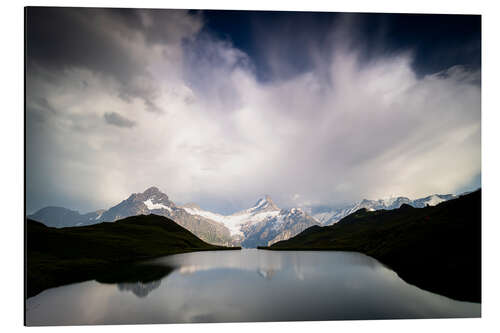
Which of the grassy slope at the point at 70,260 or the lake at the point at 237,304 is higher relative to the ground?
the lake at the point at 237,304

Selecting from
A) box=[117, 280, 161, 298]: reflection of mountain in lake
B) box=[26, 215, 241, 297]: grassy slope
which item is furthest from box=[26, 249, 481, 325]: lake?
box=[26, 215, 241, 297]: grassy slope

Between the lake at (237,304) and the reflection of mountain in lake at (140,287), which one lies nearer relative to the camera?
the lake at (237,304)

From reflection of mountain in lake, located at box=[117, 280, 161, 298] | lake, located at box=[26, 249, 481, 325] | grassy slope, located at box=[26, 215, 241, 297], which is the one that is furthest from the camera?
grassy slope, located at box=[26, 215, 241, 297]

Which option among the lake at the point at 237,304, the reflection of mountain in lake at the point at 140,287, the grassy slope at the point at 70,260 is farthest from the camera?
the grassy slope at the point at 70,260

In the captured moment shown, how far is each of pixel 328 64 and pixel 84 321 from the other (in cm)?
2450

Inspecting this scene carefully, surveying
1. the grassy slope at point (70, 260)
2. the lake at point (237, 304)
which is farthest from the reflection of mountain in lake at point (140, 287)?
the grassy slope at point (70, 260)

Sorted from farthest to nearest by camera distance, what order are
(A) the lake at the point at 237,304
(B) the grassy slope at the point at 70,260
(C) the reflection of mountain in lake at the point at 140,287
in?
(B) the grassy slope at the point at 70,260 < (C) the reflection of mountain in lake at the point at 140,287 < (A) the lake at the point at 237,304

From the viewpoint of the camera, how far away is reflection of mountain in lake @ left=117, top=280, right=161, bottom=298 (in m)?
19.9

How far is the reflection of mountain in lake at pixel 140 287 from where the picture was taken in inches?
782

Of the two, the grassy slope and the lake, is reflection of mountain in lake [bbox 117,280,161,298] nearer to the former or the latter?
the lake

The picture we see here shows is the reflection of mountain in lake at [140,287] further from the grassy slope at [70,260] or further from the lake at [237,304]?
the grassy slope at [70,260]

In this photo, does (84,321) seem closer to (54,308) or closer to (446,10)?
(54,308)

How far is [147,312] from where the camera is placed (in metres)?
15.4
